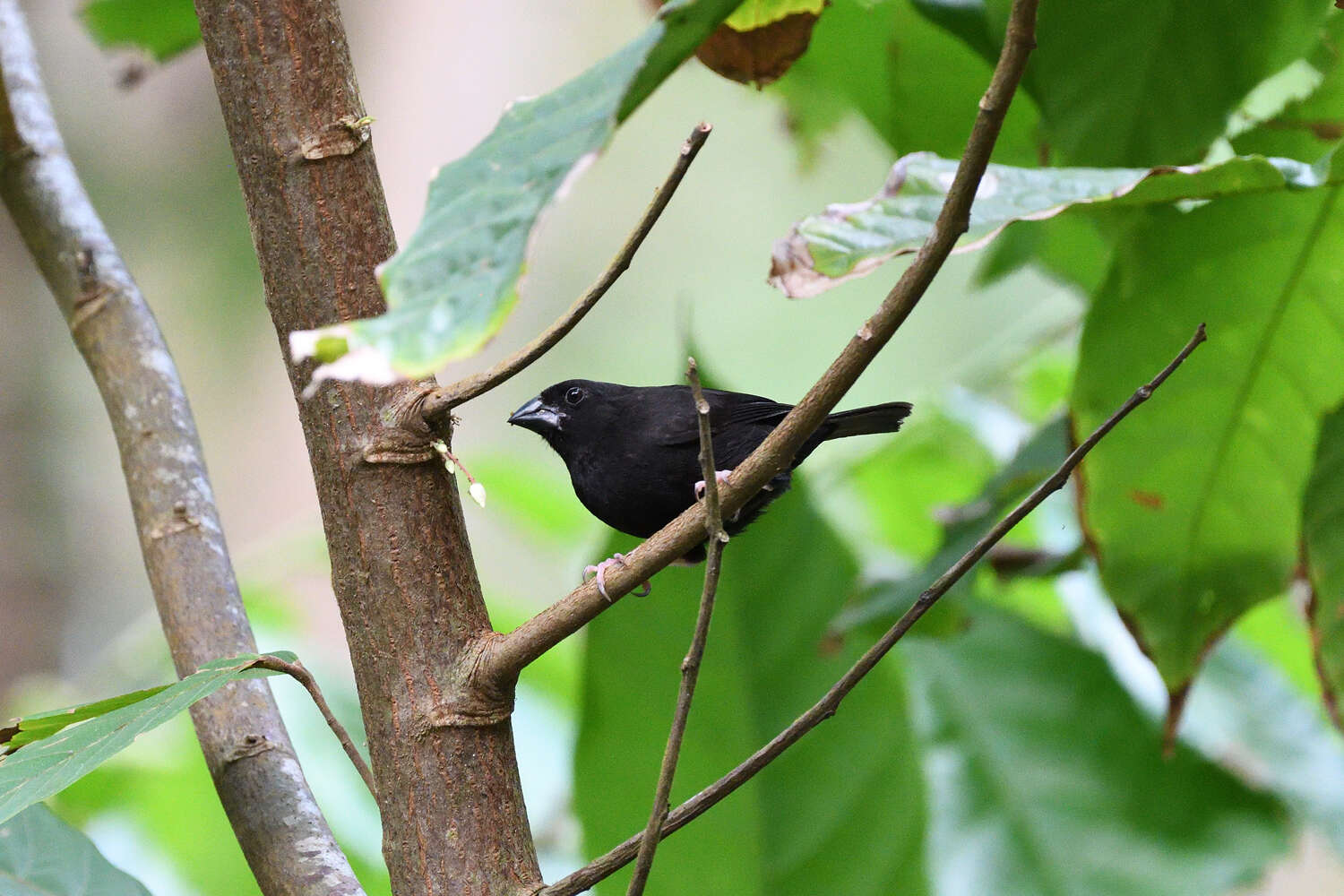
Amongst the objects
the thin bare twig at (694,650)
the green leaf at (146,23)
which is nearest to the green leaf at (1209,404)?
the thin bare twig at (694,650)

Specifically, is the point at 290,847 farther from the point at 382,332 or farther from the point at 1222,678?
the point at 1222,678

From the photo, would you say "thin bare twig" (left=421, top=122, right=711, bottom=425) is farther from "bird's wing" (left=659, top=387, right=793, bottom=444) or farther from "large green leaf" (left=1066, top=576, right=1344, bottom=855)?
"large green leaf" (left=1066, top=576, right=1344, bottom=855)

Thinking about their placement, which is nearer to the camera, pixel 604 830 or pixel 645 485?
pixel 604 830

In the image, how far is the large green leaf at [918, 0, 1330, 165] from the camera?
62.5 inches

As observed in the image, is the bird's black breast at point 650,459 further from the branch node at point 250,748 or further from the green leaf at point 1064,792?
the branch node at point 250,748

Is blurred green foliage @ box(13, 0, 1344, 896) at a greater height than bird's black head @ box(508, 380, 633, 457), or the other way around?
bird's black head @ box(508, 380, 633, 457)

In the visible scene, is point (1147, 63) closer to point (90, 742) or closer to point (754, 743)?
point (754, 743)

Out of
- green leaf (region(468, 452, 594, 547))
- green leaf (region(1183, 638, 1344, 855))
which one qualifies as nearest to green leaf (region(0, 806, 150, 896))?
green leaf (region(468, 452, 594, 547))

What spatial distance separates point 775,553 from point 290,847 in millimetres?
938

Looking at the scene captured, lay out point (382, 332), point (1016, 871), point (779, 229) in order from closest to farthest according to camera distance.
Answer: point (382, 332) < point (1016, 871) < point (779, 229)

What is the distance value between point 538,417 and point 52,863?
1.53m

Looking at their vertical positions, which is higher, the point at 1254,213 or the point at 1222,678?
the point at 1254,213

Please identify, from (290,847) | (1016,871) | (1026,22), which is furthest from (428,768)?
(1016,871)

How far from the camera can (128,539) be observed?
6402 mm
